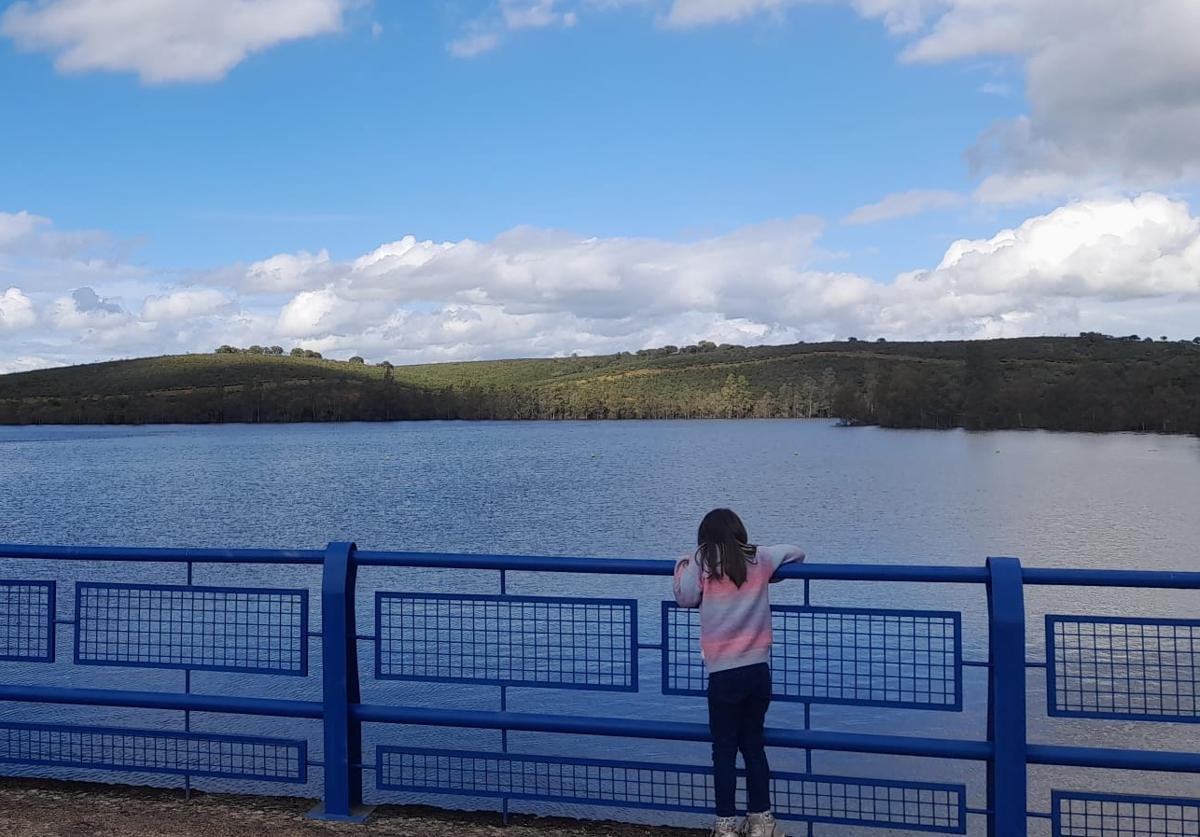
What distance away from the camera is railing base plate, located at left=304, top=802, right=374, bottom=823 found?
530 cm

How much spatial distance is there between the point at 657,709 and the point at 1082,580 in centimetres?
885

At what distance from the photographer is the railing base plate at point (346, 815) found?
17.4 ft

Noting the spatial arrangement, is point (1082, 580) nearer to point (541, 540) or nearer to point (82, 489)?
point (541, 540)

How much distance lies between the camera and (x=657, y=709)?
42.7ft

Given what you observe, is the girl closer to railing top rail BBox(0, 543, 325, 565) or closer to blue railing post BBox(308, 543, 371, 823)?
blue railing post BBox(308, 543, 371, 823)

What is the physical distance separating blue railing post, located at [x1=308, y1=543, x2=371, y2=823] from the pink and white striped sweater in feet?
5.24

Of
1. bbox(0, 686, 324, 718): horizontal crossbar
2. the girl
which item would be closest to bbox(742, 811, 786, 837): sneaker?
the girl

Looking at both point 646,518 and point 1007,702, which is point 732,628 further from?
point 646,518

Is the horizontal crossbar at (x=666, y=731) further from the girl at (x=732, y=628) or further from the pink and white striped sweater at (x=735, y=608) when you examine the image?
the pink and white striped sweater at (x=735, y=608)

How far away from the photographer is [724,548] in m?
4.66

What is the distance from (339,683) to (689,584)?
1764 millimetres

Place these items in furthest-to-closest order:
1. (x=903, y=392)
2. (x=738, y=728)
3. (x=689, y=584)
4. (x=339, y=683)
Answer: (x=903, y=392)
(x=339, y=683)
(x=738, y=728)
(x=689, y=584)

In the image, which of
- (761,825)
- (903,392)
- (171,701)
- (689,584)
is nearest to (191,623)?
(171,701)

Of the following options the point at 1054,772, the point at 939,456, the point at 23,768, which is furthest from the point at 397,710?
the point at 939,456
